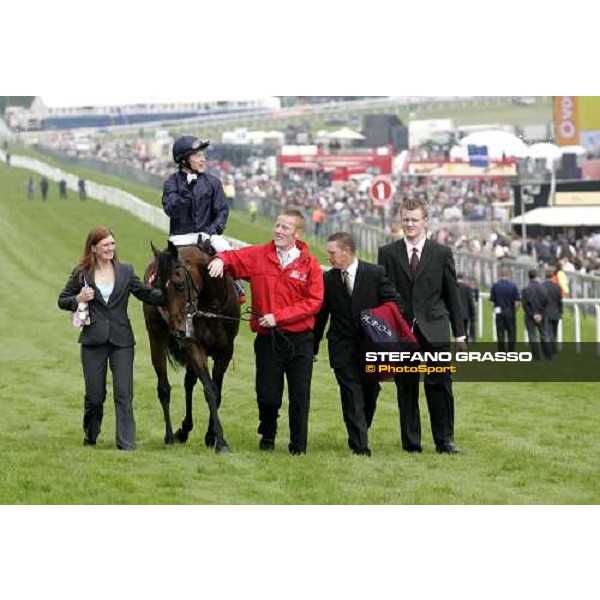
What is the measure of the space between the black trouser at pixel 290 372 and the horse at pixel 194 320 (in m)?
0.37

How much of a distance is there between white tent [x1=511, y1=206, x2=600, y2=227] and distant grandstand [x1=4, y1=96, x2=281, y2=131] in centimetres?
605

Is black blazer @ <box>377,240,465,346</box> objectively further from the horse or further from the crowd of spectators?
the crowd of spectators

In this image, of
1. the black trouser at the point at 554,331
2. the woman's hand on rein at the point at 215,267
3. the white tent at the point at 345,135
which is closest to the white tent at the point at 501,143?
the white tent at the point at 345,135

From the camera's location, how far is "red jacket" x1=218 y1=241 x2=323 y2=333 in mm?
12312

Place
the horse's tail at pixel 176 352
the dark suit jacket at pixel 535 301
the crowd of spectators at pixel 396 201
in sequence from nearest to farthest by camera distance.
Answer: the horse's tail at pixel 176 352 → the dark suit jacket at pixel 535 301 → the crowd of spectators at pixel 396 201

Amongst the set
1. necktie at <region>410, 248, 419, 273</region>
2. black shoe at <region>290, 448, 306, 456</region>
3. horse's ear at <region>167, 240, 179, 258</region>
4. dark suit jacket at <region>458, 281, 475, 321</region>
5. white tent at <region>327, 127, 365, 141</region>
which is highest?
white tent at <region>327, 127, 365, 141</region>

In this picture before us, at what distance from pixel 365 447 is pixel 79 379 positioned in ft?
25.1

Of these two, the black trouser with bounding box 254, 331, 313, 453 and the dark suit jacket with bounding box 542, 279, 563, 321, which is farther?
the dark suit jacket with bounding box 542, 279, 563, 321

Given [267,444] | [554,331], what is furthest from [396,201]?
[267,444]

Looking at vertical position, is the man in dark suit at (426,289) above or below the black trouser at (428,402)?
Answer: above

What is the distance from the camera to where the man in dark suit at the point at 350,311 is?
12430 mm

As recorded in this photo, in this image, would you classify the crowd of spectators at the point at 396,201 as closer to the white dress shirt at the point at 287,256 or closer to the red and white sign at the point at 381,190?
the red and white sign at the point at 381,190

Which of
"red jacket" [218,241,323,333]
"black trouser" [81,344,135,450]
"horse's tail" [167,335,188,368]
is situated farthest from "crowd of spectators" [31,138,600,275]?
"black trouser" [81,344,135,450]
